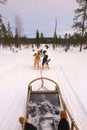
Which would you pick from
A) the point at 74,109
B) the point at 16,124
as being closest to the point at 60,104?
the point at 74,109

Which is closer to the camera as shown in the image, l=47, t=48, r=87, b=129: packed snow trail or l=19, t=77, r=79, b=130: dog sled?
l=19, t=77, r=79, b=130: dog sled

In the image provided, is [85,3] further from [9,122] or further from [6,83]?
[9,122]

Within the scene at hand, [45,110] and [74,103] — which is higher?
[45,110]

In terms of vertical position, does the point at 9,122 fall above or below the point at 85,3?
below

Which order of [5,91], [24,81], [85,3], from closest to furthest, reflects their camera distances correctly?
1. [5,91]
2. [24,81]
3. [85,3]

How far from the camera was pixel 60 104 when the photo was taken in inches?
207

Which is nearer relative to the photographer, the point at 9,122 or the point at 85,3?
the point at 9,122

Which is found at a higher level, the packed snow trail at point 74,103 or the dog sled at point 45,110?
the dog sled at point 45,110

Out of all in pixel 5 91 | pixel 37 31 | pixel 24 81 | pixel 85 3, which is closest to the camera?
pixel 5 91

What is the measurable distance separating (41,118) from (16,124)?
747 mm

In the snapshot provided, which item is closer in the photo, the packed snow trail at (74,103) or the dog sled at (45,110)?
the dog sled at (45,110)

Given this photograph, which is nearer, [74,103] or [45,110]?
[45,110]

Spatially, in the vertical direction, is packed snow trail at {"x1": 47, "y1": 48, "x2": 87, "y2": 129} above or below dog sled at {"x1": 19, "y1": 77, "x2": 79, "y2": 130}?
below

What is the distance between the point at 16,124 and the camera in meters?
4.67
